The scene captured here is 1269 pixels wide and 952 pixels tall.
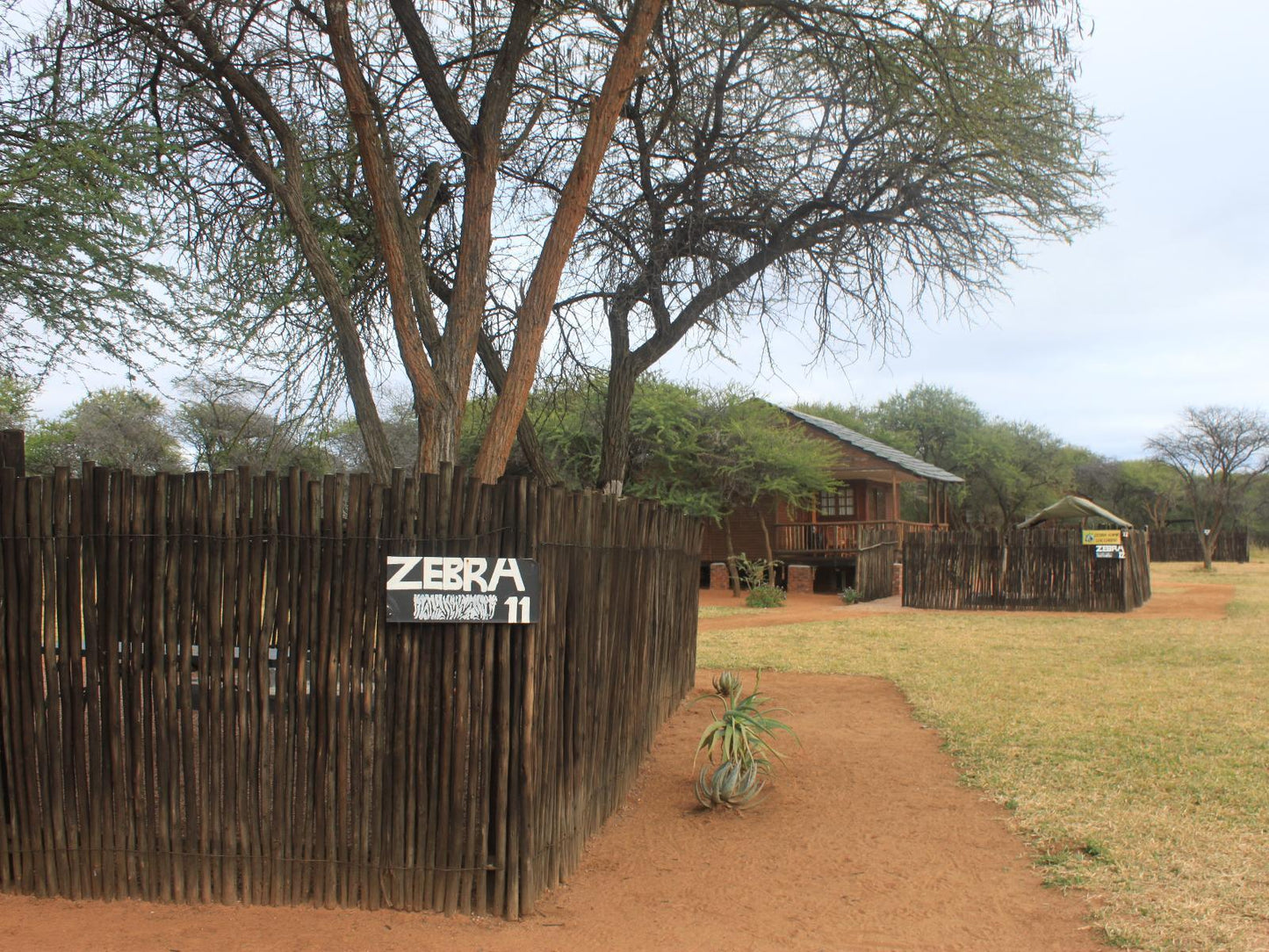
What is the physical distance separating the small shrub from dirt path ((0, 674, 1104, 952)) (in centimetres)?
1583

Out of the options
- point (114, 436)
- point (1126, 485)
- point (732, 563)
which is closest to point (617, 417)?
point (732, 563)

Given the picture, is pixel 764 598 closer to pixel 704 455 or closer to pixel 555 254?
pixel 704 455

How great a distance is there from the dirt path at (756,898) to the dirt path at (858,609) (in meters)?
11.8

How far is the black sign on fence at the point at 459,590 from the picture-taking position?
4.68 metres

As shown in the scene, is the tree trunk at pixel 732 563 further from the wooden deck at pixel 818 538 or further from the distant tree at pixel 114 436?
the distant tree at pixel 114 436

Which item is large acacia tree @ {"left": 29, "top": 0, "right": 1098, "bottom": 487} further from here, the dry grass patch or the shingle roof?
the shingle roof

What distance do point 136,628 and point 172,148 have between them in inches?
185

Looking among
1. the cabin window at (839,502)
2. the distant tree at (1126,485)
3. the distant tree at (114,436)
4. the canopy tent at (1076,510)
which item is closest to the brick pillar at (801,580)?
the cabin window at (839,502)

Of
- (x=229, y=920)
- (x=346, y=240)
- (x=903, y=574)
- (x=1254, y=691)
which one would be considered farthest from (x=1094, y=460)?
(x=229, y=920)

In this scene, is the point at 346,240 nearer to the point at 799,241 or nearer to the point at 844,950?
the point at 799,241

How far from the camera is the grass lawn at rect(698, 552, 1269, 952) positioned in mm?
5035

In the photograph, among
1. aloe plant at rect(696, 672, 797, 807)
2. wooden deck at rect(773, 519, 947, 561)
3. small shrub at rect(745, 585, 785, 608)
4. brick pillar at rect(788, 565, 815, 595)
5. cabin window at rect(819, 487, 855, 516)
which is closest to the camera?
aloe plant at rect(696, 672, 797, 807)

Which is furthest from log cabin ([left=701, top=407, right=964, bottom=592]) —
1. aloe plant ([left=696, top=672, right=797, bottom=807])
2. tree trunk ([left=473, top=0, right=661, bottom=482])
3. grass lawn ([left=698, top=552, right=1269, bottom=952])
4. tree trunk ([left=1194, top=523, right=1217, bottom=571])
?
tree trunk ([left=473, top=0, right=661, bottom=482])

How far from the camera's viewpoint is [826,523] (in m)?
30.7
